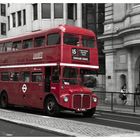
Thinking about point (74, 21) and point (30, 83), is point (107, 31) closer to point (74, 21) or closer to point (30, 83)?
point (30, 83)

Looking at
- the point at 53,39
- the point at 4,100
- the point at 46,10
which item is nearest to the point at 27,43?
the point at 53,39

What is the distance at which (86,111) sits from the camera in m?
20.9

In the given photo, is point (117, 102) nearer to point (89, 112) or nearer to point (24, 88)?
point (89, 112)

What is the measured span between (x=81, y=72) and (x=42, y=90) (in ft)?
7.37

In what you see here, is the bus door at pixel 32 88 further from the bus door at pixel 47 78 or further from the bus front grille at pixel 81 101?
the bus front grille at pixel 81 101

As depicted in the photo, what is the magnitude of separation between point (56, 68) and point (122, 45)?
13299mm

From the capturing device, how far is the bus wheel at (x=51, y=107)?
1999 centimetres

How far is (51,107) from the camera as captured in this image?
806 inches

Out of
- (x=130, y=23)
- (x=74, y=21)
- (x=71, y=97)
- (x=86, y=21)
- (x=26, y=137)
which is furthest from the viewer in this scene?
(x=74, y=21)

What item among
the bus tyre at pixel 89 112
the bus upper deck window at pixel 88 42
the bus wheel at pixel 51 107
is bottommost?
the bus tyre at pixel 89 112

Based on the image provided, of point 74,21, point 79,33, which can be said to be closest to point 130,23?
point 79,33

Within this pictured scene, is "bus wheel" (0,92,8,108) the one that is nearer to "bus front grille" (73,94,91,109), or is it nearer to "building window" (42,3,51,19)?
"bus front grille" (73,94,91,109)

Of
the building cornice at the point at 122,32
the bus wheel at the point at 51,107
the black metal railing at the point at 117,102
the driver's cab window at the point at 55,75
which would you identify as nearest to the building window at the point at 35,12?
the building cornice at the point at 122,32

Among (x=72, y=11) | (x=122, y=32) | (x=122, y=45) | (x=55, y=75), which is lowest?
(x=55, y=75)
